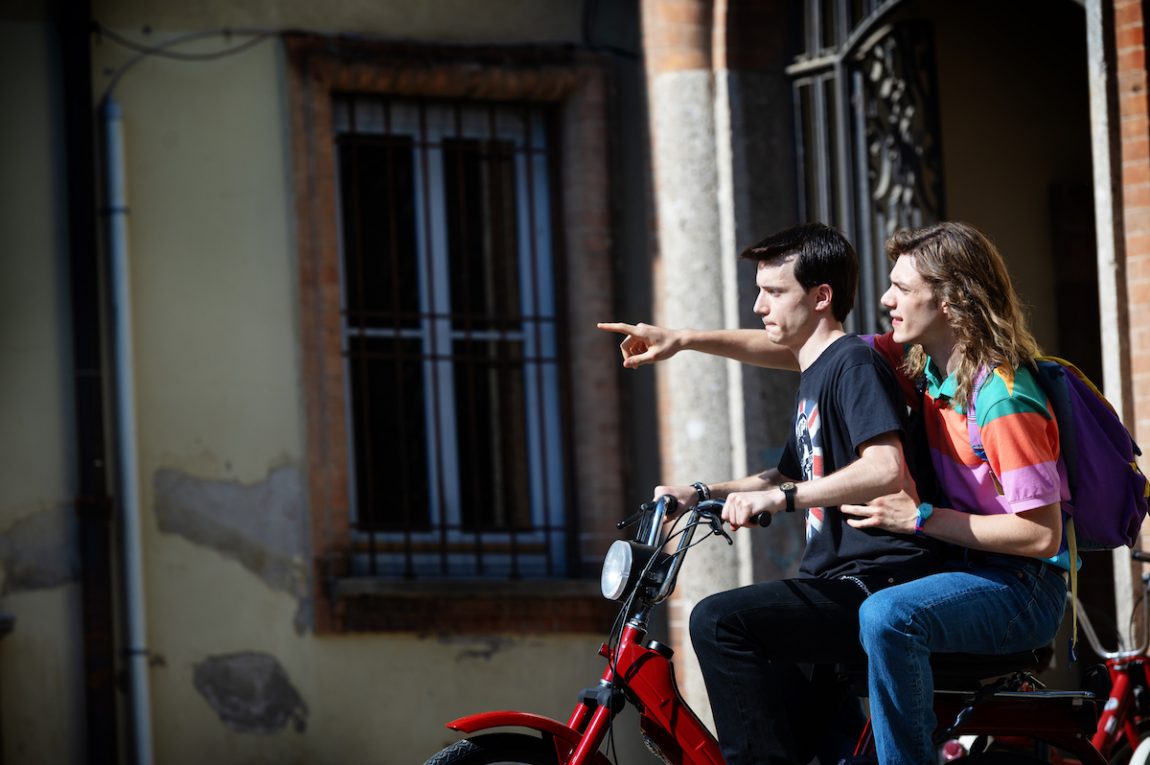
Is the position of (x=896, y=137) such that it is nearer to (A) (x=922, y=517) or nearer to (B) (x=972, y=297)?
(B) (x=972, y=297)

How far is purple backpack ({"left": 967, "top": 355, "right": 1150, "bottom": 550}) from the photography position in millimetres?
4785

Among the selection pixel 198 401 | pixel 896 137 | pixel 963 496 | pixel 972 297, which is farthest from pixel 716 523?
pixel 198 401

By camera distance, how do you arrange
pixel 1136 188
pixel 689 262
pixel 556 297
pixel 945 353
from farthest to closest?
1. pixel 556 297
2. pixel 689 262
3. pixel 1136 188
4. pixel 945 353

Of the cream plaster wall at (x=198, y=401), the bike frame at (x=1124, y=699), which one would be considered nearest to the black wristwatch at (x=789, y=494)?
the bike frame at (x=1124, y=699)

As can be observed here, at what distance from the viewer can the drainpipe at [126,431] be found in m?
8.69

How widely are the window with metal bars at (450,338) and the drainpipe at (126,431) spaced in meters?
1.12

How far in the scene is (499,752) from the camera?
184 inches

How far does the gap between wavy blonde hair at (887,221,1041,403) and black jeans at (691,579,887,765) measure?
0.64m

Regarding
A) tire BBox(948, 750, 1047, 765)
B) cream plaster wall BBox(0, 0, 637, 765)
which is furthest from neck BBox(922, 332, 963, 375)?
cream plaster wall BBox(0, 0, 637, 765)

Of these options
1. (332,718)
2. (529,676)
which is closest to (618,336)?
(529,676)

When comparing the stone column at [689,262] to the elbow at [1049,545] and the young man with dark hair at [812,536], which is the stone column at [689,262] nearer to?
the young man with dark hair at [812,536]

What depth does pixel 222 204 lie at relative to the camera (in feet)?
30.2

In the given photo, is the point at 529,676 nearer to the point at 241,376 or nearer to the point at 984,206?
the point at 241,376

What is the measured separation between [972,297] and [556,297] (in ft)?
16.9
